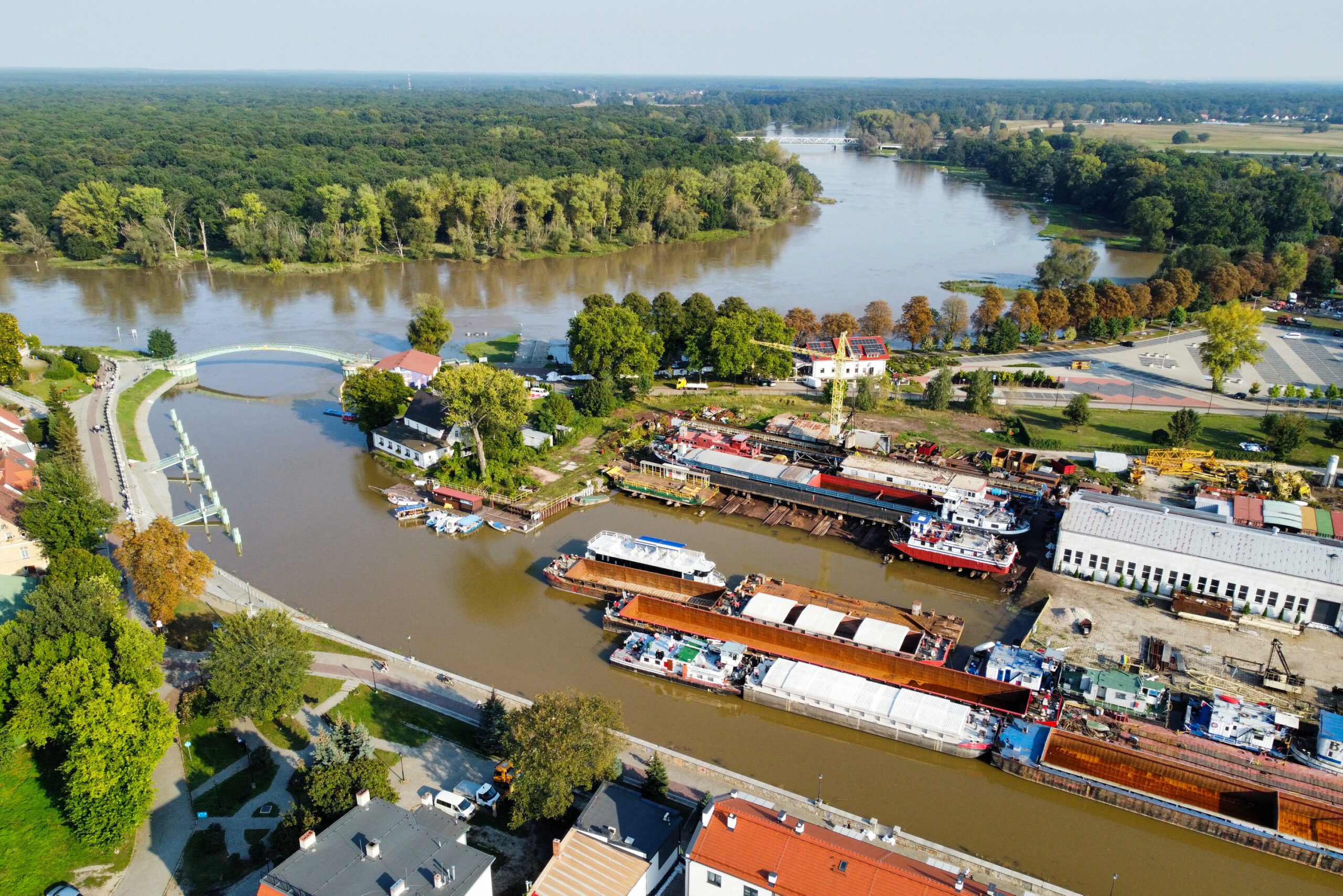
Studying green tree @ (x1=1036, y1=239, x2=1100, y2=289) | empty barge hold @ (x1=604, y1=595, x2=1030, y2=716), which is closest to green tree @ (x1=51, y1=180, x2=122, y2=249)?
empty barge hold @ (x1=604, y1=595, x2=1030, y2=716)

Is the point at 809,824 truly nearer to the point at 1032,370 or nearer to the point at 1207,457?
the point at 1207,457

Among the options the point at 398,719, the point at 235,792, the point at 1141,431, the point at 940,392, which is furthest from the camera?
the point at 940,392

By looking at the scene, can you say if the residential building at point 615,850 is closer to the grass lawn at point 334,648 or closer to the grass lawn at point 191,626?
the grass lawn at point 334,648

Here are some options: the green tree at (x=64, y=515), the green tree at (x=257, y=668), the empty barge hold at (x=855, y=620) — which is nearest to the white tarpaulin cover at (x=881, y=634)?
the empty barge hold at (x=855, y=620)

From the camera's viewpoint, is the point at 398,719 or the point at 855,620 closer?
the point at 398,719

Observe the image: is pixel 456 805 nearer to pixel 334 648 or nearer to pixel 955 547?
pixel 334 648

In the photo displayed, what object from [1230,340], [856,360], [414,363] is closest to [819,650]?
[856,360]

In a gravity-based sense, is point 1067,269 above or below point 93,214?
below
